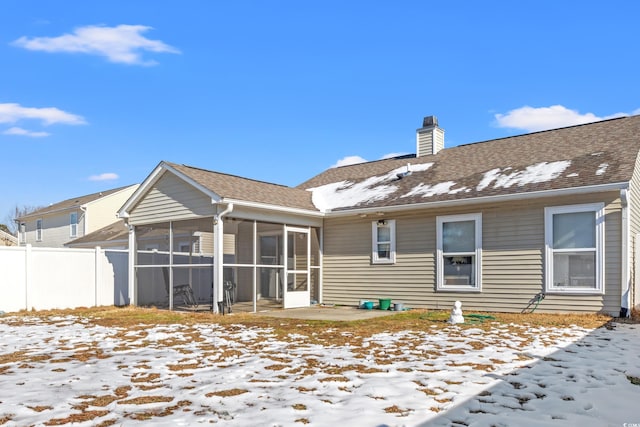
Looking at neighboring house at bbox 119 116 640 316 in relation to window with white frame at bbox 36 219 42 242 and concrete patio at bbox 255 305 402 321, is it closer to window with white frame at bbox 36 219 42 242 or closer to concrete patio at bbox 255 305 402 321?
concrete patio at bbox 255 305 402 321

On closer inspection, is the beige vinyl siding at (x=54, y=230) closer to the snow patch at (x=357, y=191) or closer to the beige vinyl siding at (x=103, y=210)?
the beige vinyl siding at (x=103, y=210)

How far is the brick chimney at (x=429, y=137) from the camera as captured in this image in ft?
57.2

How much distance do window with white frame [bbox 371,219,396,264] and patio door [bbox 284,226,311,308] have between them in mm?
1912

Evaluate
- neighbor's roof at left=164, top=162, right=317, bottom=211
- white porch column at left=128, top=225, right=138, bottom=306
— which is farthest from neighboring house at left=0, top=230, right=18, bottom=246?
neighbor's roof at left=164, top=162, right=317, bottom=211

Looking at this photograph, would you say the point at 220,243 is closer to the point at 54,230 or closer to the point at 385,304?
the point at 385,304

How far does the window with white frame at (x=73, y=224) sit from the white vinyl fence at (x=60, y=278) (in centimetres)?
1522

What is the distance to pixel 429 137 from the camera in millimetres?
17516

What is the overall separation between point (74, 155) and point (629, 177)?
1159 inches

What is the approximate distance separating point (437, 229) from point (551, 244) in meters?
2.78

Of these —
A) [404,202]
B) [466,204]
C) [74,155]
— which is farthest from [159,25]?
[74,155]

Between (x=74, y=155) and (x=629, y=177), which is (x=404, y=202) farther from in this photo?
(x=74, y=155)

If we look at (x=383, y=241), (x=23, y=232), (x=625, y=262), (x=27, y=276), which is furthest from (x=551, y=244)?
(x=23, y=232)

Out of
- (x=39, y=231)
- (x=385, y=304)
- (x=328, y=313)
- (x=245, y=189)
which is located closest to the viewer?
(x=328, y=313)

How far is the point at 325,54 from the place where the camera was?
56.9ft
